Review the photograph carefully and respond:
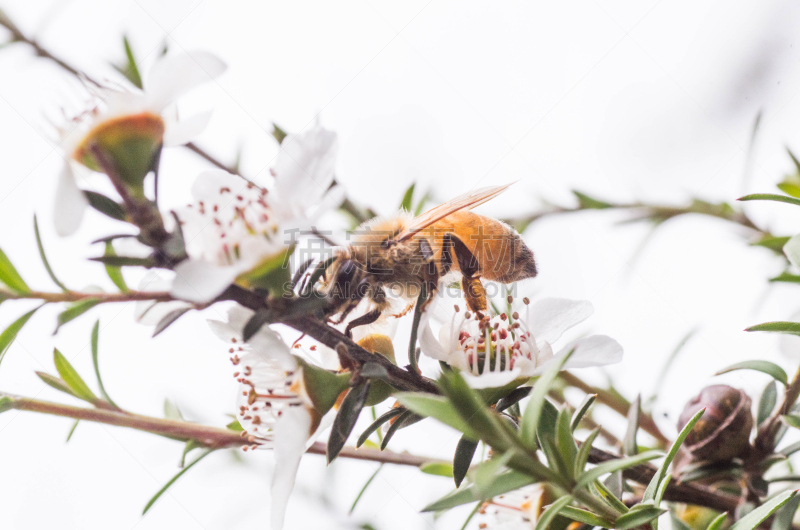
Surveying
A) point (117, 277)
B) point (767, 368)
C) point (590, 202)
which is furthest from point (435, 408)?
point (590, 202)

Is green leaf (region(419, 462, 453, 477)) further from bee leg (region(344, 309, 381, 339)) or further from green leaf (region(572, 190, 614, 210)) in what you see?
green leaf (region(572, 190, 614, 210))

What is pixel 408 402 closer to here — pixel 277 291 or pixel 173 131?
pixel 277 291

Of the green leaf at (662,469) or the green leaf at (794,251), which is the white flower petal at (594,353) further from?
the green leaf at (794,251)

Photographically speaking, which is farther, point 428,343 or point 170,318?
point 428,343

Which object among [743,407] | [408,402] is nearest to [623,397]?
[743,407]

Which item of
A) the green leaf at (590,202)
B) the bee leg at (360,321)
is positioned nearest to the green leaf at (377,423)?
the bee leg at (360,321)

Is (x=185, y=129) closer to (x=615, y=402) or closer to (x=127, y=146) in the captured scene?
(x=127, y=146)
